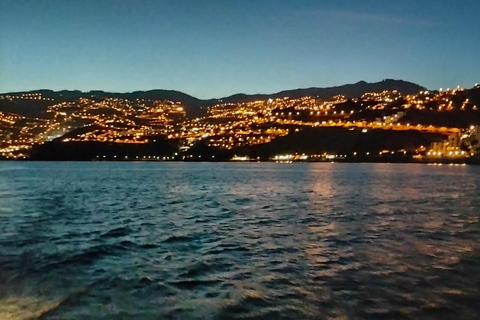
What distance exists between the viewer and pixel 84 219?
21109mm

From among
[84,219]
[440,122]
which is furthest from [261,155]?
[84,219]

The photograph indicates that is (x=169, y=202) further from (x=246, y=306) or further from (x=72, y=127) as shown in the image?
(x=72, y=127)

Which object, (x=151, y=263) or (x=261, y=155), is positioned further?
(x=261, y=155)

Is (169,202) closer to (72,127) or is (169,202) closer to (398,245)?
(398,245)

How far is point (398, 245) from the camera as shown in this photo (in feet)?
47.4

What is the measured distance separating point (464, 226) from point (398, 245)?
5.56 meters

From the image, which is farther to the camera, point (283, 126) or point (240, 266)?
point (283, 126)

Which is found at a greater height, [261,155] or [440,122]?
[440,122]

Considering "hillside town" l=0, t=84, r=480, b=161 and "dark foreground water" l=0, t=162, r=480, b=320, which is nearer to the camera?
"dark foreground water" l=0, t=162, r=480, b=320

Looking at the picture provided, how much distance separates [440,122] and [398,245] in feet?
467

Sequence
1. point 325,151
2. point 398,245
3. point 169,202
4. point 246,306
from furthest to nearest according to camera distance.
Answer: point 325,151 < point 169,202 < point 398,245 < point 246,306

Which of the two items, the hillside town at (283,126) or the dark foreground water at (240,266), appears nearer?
the dark foreground water at (240,266)

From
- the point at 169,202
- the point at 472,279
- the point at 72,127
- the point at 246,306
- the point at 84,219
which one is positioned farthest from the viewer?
the point at 72,127

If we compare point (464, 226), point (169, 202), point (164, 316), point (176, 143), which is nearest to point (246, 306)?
point (164, 316)
